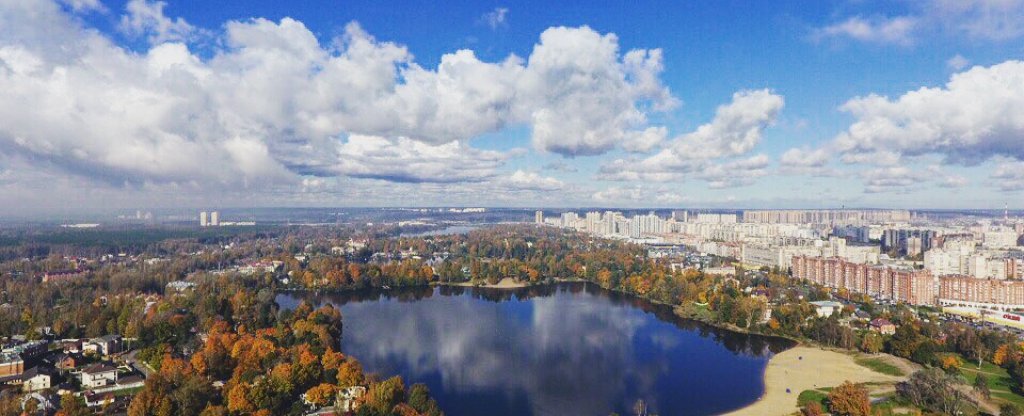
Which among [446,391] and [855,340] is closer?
[446,391]

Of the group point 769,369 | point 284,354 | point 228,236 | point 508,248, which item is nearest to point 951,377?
point 769,369

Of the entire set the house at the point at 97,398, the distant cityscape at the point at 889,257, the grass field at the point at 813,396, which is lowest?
the grass field at the point at 813,396

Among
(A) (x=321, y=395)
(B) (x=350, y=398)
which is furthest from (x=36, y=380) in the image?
(B) (x=350, y=398)

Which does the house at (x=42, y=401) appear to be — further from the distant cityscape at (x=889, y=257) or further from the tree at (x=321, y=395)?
the distant cityscape at (x=889, y=257)

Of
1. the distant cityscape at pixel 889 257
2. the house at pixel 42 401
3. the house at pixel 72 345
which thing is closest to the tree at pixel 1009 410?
the distant cityscape at pixel 889 257

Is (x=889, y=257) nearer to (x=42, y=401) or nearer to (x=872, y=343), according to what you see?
(x=872, y=343)

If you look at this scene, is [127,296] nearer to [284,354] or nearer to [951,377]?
[284,354]
